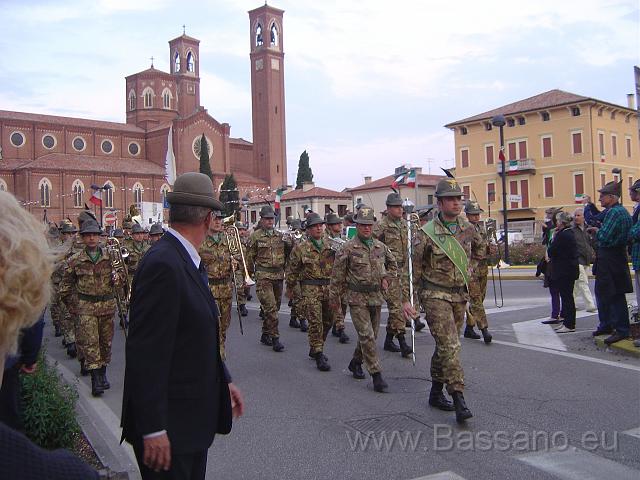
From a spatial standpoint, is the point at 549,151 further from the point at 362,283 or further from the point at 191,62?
the point at 191,62

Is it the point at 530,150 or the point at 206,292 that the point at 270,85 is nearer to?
the point at 530,150

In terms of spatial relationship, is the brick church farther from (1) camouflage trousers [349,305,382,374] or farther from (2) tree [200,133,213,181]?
(1) camouflage trousers [349,305,382,374]

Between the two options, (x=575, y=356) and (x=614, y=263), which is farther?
(x=614, y=263)

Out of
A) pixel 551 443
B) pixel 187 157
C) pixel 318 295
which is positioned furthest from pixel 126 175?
pixel 551 443

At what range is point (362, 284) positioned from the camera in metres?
7.82

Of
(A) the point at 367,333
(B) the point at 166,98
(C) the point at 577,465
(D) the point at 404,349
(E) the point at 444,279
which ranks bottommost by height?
(C) the point at 577,465

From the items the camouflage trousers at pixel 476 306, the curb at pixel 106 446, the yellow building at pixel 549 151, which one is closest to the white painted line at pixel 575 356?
the camouflage trousers at pixel 476 306

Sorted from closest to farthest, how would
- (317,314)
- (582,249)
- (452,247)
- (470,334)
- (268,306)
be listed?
(452,247), (317,314), (470,334), (268,306), (582,249)

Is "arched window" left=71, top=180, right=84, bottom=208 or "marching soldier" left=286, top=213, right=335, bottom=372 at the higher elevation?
"arched window" left=71, top=180, right=84, bottom=208

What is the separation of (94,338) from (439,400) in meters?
4.56

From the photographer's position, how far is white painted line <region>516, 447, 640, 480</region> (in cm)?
458

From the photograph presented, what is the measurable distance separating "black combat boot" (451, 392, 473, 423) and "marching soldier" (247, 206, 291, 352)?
4.79m

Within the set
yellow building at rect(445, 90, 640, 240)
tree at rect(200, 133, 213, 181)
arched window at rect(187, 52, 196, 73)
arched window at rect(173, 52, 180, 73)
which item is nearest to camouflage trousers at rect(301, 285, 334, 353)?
yellow building at rect(445, 90, 640, 240)

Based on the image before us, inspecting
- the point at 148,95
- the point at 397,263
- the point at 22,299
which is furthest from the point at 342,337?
the point at 148,95
